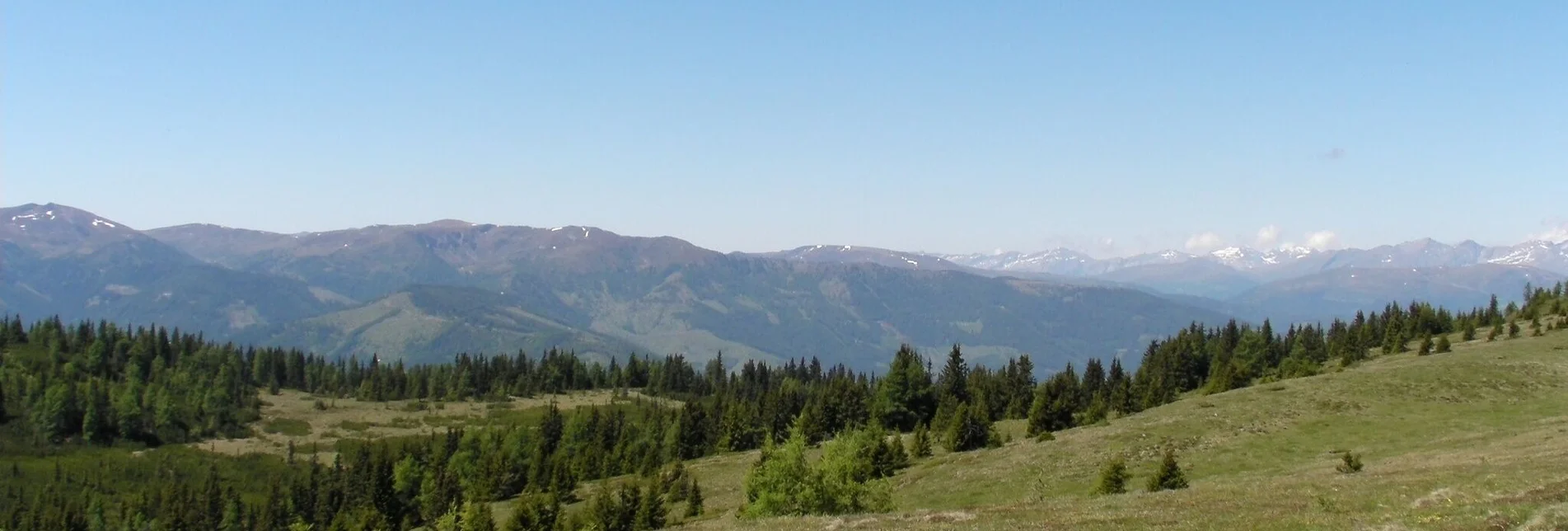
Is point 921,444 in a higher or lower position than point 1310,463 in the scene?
lower

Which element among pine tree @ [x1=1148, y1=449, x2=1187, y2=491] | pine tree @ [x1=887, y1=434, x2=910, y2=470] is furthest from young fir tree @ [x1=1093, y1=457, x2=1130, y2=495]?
pine tree @ [x1=887, y1=434, x2=910, y2=470]

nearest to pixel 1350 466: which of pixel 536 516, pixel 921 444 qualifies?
pixel 921 444

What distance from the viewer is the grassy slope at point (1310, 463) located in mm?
31859

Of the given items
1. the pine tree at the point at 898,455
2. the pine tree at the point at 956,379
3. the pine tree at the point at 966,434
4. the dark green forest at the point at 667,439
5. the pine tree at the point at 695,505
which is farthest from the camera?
the pine tree at the point at 956,379

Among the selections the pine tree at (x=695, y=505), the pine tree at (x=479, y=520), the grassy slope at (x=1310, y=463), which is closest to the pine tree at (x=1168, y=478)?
the grassy slope at (x=1310, y=463)

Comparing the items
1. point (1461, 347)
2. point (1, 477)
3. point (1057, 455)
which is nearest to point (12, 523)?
point (1, 477)

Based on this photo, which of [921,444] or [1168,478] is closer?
[1168,478]

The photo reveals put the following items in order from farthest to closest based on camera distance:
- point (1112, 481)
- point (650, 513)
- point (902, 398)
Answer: point (902, 398)
point (650, 513)
point (1112, 481)

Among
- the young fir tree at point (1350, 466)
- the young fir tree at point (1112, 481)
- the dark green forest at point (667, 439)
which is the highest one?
the young fir tree at point (1350, 466)

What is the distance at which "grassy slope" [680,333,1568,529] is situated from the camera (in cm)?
3186

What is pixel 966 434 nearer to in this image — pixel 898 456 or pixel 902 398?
pixel 898 456

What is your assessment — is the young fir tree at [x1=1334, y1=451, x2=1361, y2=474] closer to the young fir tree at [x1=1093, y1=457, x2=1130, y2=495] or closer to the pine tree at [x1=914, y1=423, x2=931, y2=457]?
the young fir tree at [x1=1093, y1=457, x2=1130, y2=495]

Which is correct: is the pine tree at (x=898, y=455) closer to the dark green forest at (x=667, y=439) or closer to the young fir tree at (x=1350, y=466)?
the dark green forest at (x=667, y=439)

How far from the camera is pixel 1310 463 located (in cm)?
6125
